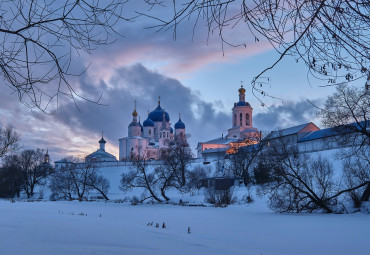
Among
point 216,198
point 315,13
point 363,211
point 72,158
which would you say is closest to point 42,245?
point 315,13

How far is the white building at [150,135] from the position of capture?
293ft

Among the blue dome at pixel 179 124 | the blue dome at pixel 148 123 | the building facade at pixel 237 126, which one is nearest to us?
the building facade at pixel 237 126

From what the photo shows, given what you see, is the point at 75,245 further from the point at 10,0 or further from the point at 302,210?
the point at 302,210

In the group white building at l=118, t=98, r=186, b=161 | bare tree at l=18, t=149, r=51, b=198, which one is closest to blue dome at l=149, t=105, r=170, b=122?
white building at l=118, t=98, r=186, b=161

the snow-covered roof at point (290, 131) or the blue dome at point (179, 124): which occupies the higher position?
the blue dome at point (179, 124)

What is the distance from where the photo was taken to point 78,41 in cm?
364

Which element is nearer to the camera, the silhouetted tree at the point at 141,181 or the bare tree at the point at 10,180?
the silhouetted tree at the point at 141,181

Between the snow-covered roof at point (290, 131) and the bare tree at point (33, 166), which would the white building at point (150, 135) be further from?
the snow-covered roof at point (290, 131)

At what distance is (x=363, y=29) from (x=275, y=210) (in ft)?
59.9

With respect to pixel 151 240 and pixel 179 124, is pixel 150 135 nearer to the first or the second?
pixel 179 124

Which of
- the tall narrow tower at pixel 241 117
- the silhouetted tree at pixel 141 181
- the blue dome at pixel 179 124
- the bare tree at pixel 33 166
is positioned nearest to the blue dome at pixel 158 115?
the blue dome at pixel 179 124

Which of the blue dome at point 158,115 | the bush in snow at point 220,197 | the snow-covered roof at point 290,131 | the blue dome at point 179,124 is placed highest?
the blue dome at point 158,115

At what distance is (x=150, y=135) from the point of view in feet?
315

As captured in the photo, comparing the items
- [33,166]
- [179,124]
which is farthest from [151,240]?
[179,124]
